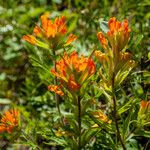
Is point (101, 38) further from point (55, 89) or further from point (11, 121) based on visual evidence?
point (11, 121)

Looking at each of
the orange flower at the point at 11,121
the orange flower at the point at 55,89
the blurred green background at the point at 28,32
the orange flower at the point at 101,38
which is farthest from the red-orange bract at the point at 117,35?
the blurred green background at the point at 28,32

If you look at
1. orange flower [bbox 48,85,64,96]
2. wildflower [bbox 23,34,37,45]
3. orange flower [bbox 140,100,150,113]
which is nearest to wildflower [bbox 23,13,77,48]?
wildflower [bbox 23,34,37,45]

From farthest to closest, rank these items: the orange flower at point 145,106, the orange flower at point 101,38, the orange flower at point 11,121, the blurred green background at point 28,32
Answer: the blurred green background at point 28,32 → the orange flower at point 11,121 → the orange flower at point 145,106 → the orange flower at point 101,38

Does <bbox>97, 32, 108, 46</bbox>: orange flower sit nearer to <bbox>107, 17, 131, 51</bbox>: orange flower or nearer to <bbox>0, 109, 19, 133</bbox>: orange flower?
<bbox>107, 17, 131, 51</bbox>: orange flower

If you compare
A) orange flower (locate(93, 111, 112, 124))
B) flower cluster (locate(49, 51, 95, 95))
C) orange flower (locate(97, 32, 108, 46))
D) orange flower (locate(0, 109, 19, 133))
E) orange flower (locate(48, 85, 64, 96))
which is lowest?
orange flower (locate(0, 109, 19, 133))

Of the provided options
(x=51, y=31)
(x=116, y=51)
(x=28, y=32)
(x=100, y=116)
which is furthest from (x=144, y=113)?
(x=28, y=32)

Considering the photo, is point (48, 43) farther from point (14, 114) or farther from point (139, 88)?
point (139, 88)

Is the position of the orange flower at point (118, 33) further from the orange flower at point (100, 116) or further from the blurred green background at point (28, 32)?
the blurred green background at point (28, 32)

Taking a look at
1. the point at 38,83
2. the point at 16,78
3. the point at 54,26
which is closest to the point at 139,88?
the point at 54,26
